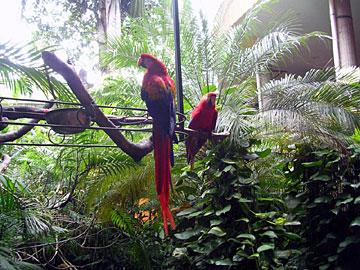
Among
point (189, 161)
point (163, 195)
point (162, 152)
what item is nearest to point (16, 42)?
point (162, 152)

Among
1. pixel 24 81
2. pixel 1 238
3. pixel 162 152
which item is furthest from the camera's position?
pixel 1 238

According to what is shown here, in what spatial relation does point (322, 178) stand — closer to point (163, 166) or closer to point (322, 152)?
point (322, 152)

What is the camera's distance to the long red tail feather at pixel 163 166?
60.9 inches

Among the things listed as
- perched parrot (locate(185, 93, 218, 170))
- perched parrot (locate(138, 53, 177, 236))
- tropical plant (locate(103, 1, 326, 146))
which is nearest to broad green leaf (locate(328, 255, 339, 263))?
perched parrot (locate(185, 93, 218, 170))

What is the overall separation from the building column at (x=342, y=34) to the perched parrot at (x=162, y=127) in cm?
323

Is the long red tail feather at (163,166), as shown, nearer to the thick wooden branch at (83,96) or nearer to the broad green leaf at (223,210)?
the thick wooden branch at (83,96)

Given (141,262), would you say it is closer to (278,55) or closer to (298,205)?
(298,205)

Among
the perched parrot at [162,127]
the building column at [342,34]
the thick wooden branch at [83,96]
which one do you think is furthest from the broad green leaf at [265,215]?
the building column at [342,34]

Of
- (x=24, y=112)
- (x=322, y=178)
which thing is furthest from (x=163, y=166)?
(x=322, y=178)

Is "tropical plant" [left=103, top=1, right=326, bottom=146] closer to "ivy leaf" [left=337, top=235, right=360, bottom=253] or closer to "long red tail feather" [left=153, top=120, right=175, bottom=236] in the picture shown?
"ivy leaf" [left=337, top=235, right=360, bottom=253]

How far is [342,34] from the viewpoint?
14.1ft

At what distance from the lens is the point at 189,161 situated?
2613mm

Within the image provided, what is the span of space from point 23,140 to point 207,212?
237cm

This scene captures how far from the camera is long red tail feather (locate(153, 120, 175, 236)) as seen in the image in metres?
1.55
